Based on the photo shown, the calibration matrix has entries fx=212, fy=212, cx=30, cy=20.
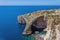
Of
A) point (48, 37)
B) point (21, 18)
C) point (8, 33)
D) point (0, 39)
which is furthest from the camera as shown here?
point (21, 18)

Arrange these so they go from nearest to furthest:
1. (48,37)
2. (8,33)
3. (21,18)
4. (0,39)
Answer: (48,37), (0,39), (8,33), (21,18)

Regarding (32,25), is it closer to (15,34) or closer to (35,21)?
(35,21)

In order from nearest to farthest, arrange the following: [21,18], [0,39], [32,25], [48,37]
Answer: [48,37]
[0,39]
[32,25]
[21,18]

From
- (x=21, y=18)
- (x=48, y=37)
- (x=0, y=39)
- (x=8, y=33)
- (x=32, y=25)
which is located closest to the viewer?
(x=48, y=37)

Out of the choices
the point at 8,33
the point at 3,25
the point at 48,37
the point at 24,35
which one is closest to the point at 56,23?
the point at 48,37

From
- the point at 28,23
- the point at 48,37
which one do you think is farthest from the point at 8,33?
the point at 48,37

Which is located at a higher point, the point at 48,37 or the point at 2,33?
the point at 48,37

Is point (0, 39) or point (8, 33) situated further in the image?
point (8, 33)

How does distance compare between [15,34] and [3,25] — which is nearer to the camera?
[15,34]

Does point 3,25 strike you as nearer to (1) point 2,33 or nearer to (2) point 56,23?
(1) point 2,33
